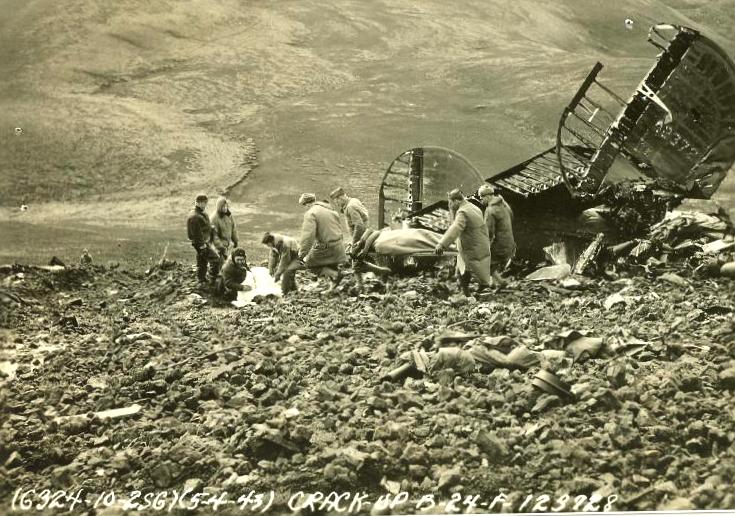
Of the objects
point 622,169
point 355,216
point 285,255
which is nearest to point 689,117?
point 622,169

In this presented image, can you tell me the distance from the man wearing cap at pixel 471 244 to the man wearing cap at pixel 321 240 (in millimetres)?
1162

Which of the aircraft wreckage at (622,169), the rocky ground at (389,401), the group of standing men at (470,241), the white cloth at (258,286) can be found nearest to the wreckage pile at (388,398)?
the rocky ground at (389,401)

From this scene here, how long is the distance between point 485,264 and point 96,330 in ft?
10.6

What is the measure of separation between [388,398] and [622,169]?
4.16 metres

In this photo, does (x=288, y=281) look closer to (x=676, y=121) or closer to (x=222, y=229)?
(x=222, y=229)

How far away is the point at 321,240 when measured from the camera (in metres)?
6.25

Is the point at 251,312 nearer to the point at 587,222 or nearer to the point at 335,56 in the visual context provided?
the point at 587,222

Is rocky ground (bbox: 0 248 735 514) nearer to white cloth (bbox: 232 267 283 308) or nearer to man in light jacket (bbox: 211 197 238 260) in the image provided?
white cloth (bbox: 232 267 283 308)

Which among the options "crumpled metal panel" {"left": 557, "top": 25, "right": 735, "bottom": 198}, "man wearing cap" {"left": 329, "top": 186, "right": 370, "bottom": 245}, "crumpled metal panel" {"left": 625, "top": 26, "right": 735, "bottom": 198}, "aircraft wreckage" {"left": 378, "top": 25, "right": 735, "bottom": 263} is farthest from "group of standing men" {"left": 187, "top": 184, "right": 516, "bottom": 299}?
"crumpled metal panel" {"left": 625, "top": 26, "right": 735, "bottom": 198}

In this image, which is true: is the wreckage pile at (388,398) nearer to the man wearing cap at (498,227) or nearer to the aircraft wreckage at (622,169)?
the man wearing cap at (498,227)

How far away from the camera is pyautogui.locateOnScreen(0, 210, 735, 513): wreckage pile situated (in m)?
3.31

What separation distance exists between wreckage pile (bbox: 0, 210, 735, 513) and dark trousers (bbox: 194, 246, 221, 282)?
131 cm

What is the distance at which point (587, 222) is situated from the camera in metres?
6.76

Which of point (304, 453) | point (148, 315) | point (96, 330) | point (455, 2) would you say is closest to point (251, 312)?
point (148, 315)
